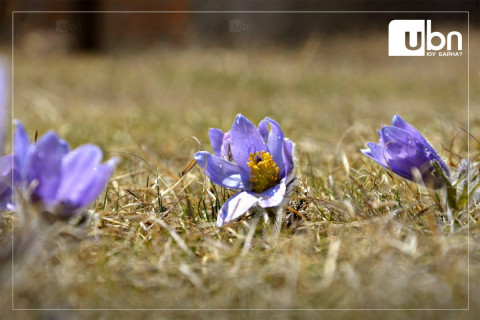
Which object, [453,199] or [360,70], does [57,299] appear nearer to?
[453,199]

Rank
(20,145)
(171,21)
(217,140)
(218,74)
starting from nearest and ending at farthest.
Answer: 1. (20,145)
2. (217,140)
3. (218,74)
4. (171,21)

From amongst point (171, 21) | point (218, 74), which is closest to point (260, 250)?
point (218, 74)

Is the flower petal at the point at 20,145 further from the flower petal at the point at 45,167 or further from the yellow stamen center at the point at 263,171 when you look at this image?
the yellow stamen center at the point at 263,171

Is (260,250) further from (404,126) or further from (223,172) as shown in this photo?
(404,126)

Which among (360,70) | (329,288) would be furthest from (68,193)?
(360,70)

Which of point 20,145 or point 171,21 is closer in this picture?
point 20,145

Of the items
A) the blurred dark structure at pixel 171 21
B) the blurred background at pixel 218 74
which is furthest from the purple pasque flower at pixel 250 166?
the blurred dark structure at pixel 171 21
